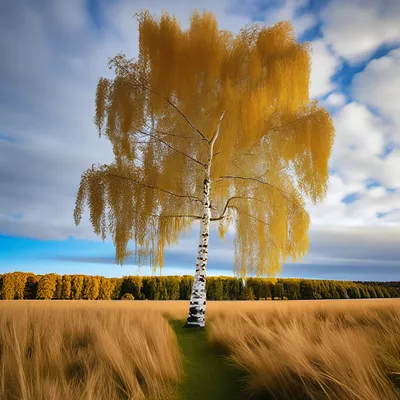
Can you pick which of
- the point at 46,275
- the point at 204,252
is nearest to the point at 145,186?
the point at 204,252

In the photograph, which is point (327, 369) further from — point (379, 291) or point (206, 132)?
point (379, 291)

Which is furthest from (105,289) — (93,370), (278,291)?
(93,370)

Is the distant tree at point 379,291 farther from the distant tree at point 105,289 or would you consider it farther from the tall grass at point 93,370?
the tall grass at point 93,370

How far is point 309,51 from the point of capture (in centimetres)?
988

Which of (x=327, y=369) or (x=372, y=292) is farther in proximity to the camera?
(x=372, y=292)

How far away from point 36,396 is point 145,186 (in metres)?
7.08

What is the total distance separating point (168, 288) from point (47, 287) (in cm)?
1399

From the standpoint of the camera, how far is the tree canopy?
374 inches

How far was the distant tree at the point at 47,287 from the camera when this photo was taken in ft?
107

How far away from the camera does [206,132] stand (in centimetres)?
1018

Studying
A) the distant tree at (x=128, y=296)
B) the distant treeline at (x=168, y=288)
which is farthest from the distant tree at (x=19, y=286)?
the distant tree at (x=128, y=296)

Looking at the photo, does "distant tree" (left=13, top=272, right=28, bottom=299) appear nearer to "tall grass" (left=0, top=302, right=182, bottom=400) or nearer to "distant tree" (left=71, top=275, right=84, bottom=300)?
"distant tree" (left=71, top=275, right=84, bottom=300)

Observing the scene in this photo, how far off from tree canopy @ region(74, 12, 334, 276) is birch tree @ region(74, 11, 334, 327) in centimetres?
3

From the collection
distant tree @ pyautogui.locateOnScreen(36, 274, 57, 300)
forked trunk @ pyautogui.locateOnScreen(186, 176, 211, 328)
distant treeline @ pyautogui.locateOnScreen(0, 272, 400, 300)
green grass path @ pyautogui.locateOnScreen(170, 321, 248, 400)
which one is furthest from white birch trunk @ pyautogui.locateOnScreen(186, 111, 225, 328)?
distant tree @ pyautogui.locateOnScreen(36, 274, 57, 300)
